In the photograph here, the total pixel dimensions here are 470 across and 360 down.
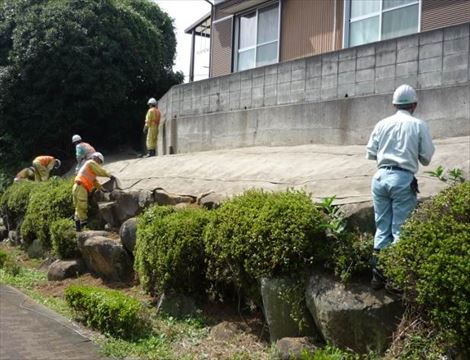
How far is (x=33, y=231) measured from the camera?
11.6 m

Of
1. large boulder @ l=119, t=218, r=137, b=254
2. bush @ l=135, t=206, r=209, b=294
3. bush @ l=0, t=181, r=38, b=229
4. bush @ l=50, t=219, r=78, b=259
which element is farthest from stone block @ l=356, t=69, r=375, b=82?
bush @ l=0, t=181, r=38, b=229

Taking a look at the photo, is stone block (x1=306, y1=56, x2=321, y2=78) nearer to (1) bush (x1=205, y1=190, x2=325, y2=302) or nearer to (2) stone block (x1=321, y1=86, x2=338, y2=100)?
(2) stone block (x1=321, y1=86, x2=338, y2=100)

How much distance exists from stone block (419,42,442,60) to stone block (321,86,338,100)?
1.89 metres

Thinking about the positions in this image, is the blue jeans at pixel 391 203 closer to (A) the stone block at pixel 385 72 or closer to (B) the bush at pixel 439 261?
(B) the bush at pixel 439 261

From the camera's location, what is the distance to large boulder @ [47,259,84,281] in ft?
30.5

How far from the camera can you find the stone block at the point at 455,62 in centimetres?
875

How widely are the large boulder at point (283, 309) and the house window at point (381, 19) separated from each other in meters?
9.40

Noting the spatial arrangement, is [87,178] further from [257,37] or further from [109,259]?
[257,37]

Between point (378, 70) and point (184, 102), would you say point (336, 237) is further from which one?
point (184, 102)

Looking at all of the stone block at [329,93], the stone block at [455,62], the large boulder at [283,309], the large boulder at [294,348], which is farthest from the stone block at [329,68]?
the large boulder at [294,348]

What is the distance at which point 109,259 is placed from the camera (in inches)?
339

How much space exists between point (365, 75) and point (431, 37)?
1442mm

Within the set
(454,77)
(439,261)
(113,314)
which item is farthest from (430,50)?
(113,314)

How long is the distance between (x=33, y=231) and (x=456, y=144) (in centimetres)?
856
